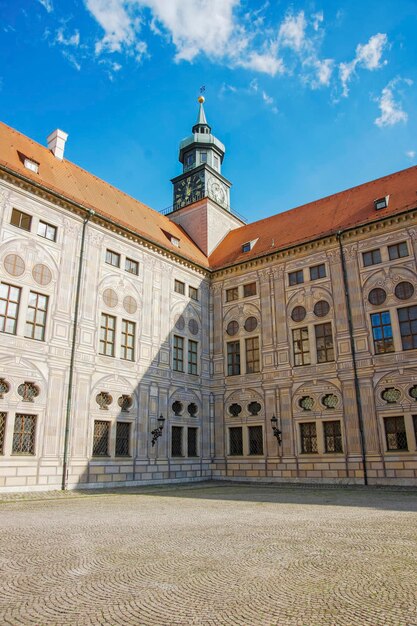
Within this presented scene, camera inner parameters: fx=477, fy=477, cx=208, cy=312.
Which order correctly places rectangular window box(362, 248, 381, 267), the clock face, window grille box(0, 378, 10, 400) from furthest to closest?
the clock face, rectangular window box(362, 248, 381, 267), window grille box(0, 378, 10, 400)

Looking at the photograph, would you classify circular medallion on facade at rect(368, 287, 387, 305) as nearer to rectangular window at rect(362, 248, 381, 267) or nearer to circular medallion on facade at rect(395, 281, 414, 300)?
circular medallion on facade at rect(395, 281, 414, 300)

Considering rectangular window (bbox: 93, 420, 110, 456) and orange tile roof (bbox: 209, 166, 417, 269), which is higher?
orange tile roof (bbox: 209, 166, 417, 269)

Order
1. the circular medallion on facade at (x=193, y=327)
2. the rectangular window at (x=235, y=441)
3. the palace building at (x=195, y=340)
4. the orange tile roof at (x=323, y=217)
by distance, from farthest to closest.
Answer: the circular medallion on facade at (x=193, y=327), the rectangular window at (x=235, y=441), the orange tile roof at (x=323, y=217), the palace building at (x=195, y=340)

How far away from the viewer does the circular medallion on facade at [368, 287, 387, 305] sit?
25047 mm

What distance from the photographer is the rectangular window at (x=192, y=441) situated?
2806 cm

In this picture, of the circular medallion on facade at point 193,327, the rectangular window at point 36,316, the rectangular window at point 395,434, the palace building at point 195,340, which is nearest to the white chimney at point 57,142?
the palace building at point 195,340

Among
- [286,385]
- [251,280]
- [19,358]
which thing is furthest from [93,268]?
[286,385]

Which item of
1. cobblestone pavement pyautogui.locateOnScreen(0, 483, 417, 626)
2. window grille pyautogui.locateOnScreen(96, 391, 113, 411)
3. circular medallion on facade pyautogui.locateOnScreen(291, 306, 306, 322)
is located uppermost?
circular medallion on facade pyautogui.locateOnScreen(291, 306, 306, 322)

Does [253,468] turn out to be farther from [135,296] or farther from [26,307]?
[26,307]

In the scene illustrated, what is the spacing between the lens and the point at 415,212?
80.8ft

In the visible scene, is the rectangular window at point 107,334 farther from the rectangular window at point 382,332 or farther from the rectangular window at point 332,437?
the rectangular window at point 382,332

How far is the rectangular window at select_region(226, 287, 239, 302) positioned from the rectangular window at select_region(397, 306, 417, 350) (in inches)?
413

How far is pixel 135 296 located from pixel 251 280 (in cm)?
792

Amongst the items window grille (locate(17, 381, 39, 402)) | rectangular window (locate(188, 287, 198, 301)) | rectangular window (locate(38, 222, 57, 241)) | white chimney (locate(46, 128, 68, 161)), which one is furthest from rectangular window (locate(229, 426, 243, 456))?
white chimney (locate(46, 128, 68, 161))
